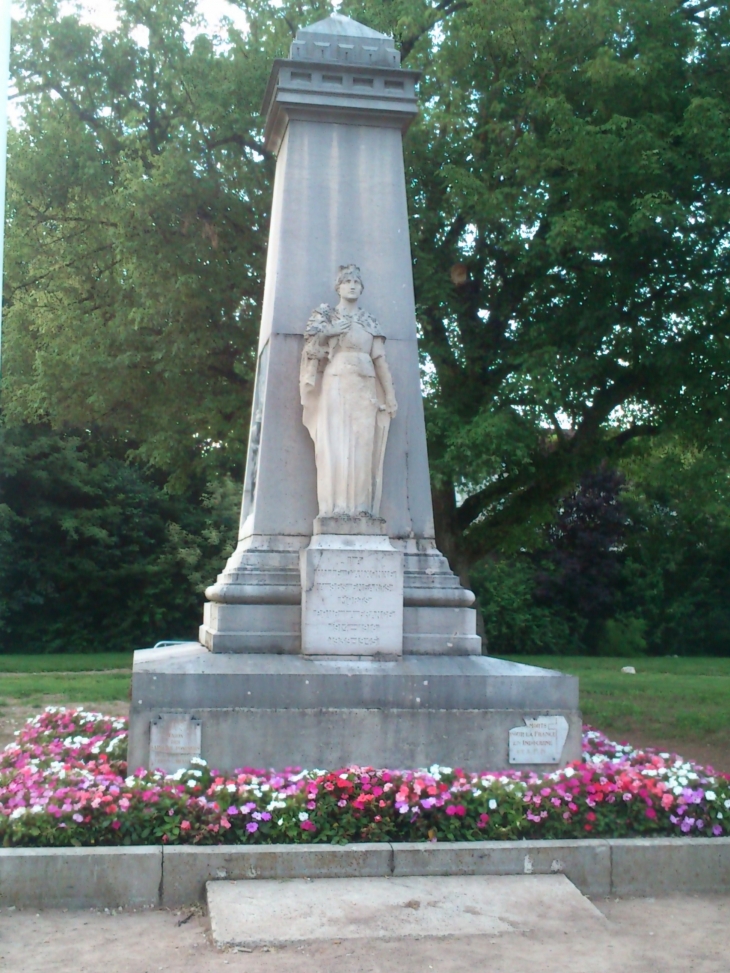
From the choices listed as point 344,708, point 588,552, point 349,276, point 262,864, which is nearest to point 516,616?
point 588,552

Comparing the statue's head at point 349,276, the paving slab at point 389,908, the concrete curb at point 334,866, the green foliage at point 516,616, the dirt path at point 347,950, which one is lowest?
the dirt path at point 347,950

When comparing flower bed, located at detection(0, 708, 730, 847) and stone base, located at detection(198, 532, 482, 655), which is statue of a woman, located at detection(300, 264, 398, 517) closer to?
stone base, located at detection(198, 532, 482, 655)

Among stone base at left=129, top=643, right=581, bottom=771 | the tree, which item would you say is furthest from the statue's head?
the tree

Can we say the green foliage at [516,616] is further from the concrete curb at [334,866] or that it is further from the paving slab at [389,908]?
the paving slab at [389,908]

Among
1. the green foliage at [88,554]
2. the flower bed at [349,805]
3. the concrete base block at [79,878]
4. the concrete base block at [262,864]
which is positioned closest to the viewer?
the concrete base block at [79,878]

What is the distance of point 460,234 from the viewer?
14242 mm

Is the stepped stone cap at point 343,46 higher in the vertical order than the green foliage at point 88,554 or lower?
higher

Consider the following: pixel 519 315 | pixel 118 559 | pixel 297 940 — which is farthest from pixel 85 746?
pixel 118 559

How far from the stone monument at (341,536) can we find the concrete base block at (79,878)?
44.7 inches

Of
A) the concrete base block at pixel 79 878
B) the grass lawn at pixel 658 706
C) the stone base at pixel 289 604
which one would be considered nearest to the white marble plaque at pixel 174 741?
the stone base at pixel 289 604

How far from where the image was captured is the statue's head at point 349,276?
7.62 m

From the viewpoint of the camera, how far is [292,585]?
7.28 m

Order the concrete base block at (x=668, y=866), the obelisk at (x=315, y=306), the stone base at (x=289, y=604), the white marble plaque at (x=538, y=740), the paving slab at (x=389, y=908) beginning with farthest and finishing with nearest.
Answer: the obelisk at (x=315, y=306)
the stone base at (x=289, y=604)
the white marble plaque at (x=538, y=740)
the concrete base block at (x=668, y=866)
the paving slab at (x=389, y=908)

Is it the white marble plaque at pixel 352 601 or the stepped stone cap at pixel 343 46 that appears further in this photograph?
the stepped stone cap at pixel 343 46
